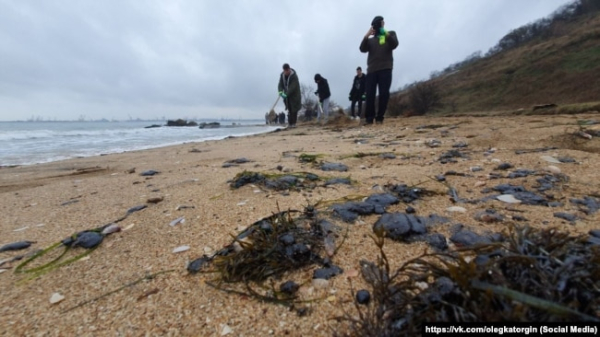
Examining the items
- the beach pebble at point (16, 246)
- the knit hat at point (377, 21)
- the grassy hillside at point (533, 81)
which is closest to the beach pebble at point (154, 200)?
the beach pebble at point (16, 246)

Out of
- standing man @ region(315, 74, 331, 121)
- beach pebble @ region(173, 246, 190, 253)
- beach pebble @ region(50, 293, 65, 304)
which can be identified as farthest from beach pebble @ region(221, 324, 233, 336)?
standing man @ region(315, 74, 331, 121)

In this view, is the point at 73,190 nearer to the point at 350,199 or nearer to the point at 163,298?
the point at 163,298

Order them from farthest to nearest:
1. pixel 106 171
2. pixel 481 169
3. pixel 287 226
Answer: pixel 106 171 → pixel 481 169 → pixel 287 226

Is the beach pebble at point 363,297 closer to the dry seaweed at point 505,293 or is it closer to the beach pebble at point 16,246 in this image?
the dry seaweed at point 505,293

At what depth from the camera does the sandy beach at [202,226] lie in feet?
3.13

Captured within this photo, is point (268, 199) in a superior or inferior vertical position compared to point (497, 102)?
inferior

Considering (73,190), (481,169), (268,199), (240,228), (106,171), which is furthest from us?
(106,171)

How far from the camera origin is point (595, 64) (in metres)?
16.7

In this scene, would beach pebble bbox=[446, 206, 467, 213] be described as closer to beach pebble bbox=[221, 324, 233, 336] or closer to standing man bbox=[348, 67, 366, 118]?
beach pebble bbox=[221, 324, 233, 336]

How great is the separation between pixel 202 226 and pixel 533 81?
967 inches

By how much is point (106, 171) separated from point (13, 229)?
2.16 m

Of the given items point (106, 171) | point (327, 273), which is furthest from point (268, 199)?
point (106, 171)

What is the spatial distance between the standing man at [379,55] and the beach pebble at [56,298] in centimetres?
651

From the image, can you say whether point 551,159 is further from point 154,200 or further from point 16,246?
point 16,246
